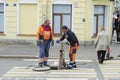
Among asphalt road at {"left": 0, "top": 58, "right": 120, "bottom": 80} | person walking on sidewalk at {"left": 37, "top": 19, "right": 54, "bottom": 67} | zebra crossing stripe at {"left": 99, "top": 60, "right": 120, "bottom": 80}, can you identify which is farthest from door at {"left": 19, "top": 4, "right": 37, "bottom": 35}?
person walking on sidewalk at {"left": 37, "top": 19, "right": 54, "bottom": 67}

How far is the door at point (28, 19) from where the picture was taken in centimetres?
2875

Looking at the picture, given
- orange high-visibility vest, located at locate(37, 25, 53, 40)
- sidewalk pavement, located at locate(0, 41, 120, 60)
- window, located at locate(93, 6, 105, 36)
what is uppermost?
window, located at locate(93, 6, 105, 36)

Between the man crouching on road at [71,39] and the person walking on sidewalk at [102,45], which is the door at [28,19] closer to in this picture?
the person walking on sidewalk at [102,45]

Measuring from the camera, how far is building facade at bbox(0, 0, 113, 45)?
28531mm

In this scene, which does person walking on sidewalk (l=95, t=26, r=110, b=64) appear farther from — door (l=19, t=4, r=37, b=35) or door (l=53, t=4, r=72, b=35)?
door (l=19, t=4, r=37, b=35)

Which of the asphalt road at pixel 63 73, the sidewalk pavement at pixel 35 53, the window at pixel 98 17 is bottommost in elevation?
the asphalt road at pixel 63 73

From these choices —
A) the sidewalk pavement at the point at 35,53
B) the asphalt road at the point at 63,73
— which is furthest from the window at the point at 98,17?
the asphalt road at the point at 63,73

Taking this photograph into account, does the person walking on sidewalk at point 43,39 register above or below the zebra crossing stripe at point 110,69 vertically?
above

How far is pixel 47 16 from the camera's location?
28.7 metres

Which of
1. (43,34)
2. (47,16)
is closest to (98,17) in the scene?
(47,16)

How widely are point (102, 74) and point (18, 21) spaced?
14.0 metres

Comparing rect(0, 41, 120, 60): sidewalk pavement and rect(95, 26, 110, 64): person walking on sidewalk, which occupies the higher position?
rect(95, 26, 110, 64): person walking on sidewalk

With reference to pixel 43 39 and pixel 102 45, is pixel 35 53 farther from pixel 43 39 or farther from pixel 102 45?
pixel 43 39

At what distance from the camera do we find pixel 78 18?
2856 cm
